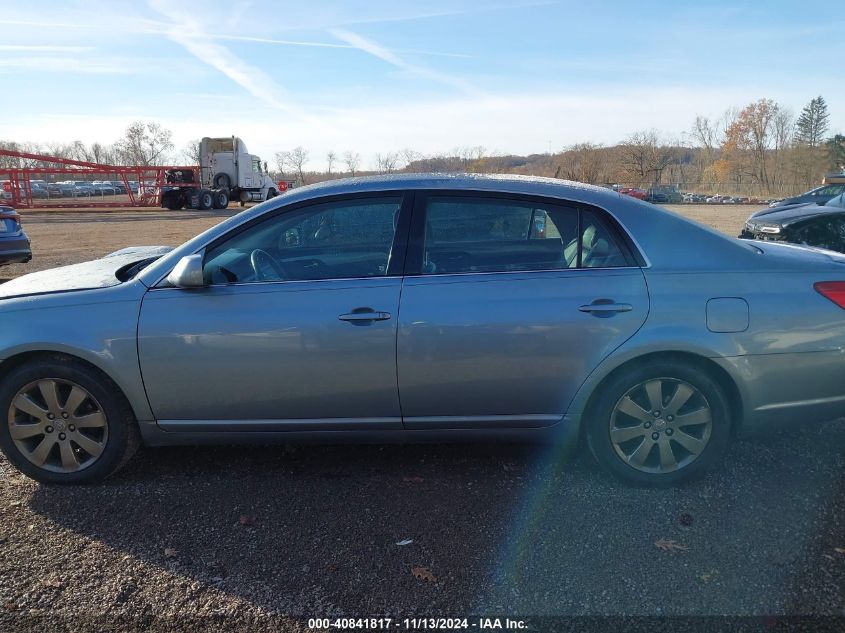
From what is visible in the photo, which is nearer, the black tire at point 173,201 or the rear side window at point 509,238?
the rear side window at point 509,238

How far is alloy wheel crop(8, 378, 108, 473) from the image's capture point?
3416mm

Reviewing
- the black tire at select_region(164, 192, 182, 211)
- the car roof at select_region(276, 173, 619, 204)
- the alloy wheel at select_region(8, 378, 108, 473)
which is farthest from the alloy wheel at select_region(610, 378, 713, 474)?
the black tire at select_region(164, 192, 182, 211)

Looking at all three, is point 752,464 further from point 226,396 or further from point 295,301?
point 226,396

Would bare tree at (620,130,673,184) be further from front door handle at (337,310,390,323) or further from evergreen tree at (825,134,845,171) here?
front door handle at (337,310,390,323)

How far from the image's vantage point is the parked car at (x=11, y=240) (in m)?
8.99

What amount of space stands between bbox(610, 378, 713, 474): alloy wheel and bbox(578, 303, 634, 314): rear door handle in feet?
1.34

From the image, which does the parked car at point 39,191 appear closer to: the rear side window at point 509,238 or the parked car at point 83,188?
the parked car at point 83,188

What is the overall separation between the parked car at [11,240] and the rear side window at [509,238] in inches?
317

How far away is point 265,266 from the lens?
353cm

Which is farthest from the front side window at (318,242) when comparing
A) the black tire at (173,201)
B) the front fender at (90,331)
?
the black tire at (173,201)

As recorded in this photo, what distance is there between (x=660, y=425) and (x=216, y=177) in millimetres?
35437

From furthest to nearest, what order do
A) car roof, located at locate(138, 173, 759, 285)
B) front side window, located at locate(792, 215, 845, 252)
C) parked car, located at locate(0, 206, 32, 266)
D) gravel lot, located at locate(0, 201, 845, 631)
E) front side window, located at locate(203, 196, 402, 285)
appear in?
front side window, located at locate(792, 215, 845, 252) < parked car, located at locate(0, 206, 32, 266) < front side window, located at locate(203, 196, 402, 285) < car roof, located at locate(138, 173, 759, 285) < gravel lot, located at locate(0, 201, 845, 631)

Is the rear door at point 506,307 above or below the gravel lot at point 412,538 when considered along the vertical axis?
above

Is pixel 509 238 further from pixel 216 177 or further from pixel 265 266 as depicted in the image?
pixel 216 177
